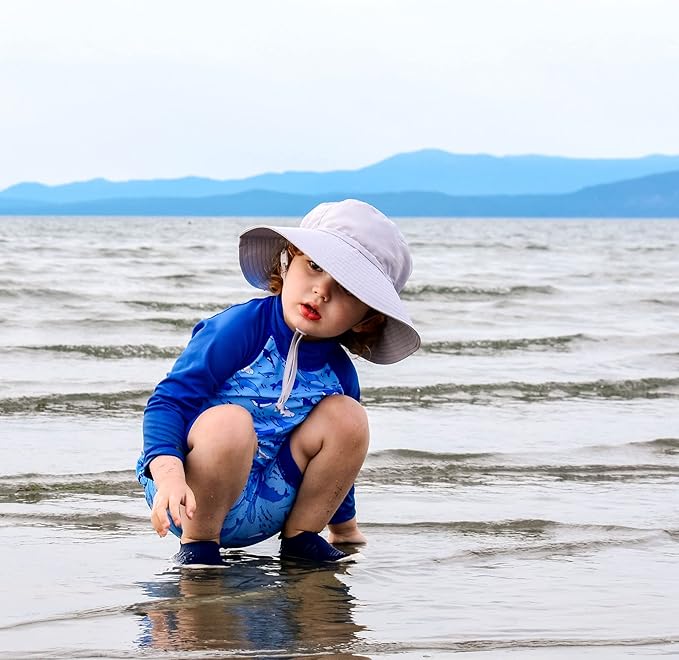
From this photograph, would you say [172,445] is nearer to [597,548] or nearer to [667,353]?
[597,548]

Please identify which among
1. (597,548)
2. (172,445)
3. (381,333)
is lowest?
(597,548)

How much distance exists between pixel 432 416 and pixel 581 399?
99 centimetres

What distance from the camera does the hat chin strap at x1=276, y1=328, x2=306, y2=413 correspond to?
3.04 m

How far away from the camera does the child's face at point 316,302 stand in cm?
297

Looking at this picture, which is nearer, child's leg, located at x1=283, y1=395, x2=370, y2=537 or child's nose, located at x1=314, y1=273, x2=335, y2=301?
child's nose, located at x1=314, y1=273, x2=335, y2=301

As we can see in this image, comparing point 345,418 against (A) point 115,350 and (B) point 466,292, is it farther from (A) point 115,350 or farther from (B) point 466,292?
(B) point 466,292

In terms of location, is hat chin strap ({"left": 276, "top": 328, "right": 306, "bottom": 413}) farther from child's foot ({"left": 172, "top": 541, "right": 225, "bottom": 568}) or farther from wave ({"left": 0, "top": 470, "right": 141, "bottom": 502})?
wave ({"left": 0, "top": 470, "right": 141, "bottom": 502})

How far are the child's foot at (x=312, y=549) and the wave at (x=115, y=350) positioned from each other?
4.50m

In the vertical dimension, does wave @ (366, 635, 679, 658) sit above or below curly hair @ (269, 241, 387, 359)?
below

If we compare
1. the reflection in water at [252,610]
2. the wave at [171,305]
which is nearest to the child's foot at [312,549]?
the reflection in water at [252,610]

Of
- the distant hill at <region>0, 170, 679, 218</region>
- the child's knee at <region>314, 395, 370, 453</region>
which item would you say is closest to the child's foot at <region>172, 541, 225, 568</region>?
the child's knee at <region>314, 395, 370, 453</region>

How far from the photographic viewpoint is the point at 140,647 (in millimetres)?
2428

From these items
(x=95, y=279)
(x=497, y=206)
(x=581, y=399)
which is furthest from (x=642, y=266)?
(x=497, y=206)

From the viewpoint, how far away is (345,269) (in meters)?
2.87
